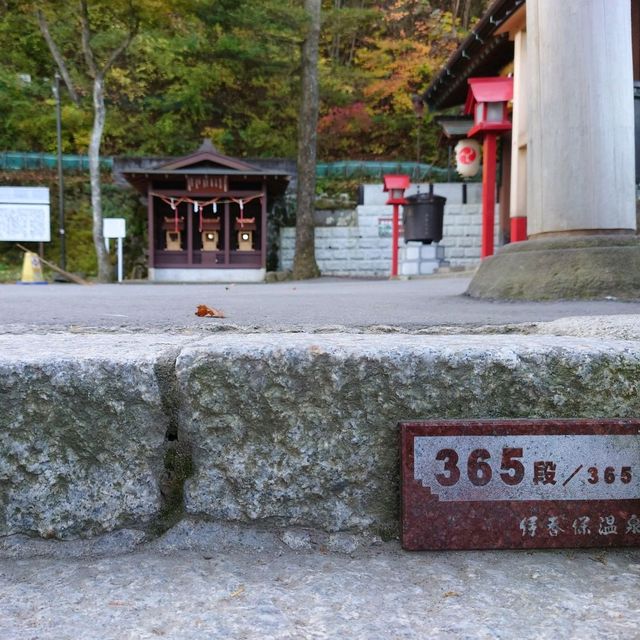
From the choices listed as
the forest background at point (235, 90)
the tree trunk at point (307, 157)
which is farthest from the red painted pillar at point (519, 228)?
the forest background at point (235, 90)

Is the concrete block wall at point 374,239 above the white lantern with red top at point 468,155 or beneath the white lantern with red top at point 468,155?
beneath

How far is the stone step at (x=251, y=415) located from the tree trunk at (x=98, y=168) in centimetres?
1311

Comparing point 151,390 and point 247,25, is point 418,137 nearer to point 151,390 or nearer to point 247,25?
point 247,25

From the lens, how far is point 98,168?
13.5 meters

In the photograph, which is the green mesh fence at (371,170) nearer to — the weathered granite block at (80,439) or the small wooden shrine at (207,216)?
the small wooden shrine at (207,216)

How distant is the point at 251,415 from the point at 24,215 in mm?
15608

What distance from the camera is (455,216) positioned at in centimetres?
1520

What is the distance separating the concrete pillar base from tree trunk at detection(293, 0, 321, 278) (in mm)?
11293

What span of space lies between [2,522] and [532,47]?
3470mm

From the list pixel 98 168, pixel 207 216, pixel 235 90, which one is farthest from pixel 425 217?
pixel 235 90

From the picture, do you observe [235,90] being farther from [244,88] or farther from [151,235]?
[151,235]

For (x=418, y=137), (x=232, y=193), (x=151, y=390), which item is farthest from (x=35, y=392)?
(x=418, y=137)

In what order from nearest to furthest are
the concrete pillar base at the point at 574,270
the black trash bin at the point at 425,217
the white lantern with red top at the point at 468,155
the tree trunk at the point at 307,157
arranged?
the concrete pillar base at the point at 574,270 < the white lantern with red top at the point at 468,155 < the black trash bin at the point at 425,217 < the tree trunk at the point at 307,157

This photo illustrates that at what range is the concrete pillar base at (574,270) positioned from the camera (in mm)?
2936
